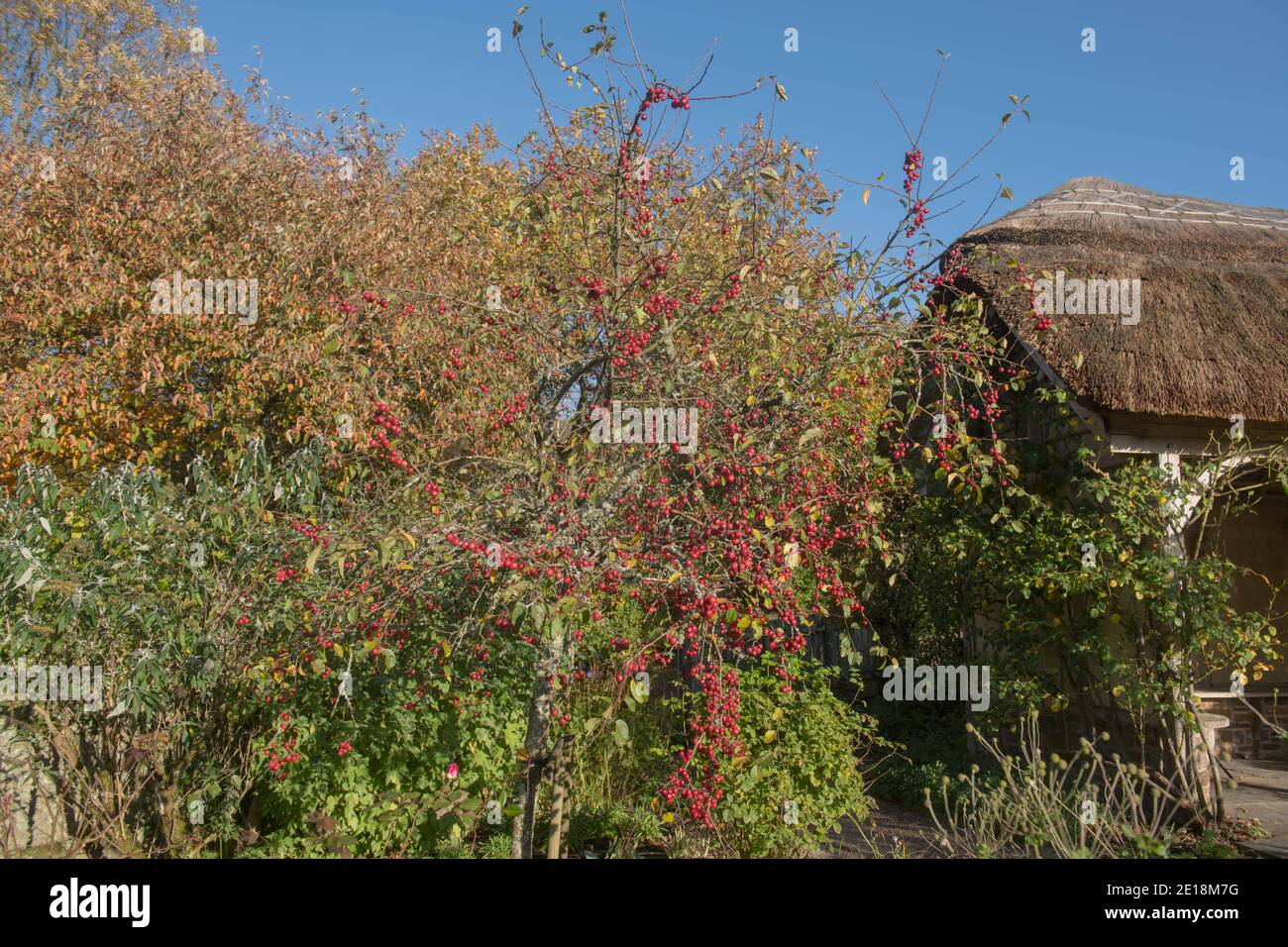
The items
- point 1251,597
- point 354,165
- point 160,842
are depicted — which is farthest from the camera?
point 354,165

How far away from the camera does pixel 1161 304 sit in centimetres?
746

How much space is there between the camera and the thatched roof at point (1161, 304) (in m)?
6.72

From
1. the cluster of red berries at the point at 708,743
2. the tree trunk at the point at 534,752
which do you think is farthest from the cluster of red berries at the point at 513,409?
the cluster of red berries at the point at 708,743

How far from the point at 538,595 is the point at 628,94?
239 cm

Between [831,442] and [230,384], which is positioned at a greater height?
[230,384]

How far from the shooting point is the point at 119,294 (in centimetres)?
790

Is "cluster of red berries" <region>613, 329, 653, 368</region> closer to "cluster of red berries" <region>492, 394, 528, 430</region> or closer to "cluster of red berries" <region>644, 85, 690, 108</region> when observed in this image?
"cluster of red berries" <region>492, 394, 528, 430</region>

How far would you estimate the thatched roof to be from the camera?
6723mm

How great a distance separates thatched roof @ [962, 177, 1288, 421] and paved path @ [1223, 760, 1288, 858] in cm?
244

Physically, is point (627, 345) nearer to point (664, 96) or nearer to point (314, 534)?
point (664, 96)

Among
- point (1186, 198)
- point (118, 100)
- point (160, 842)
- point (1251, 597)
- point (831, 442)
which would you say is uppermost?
point (118, 100)

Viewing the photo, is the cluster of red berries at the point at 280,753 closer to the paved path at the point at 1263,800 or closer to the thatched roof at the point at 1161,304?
the thatched roof at the point at 1161,304
